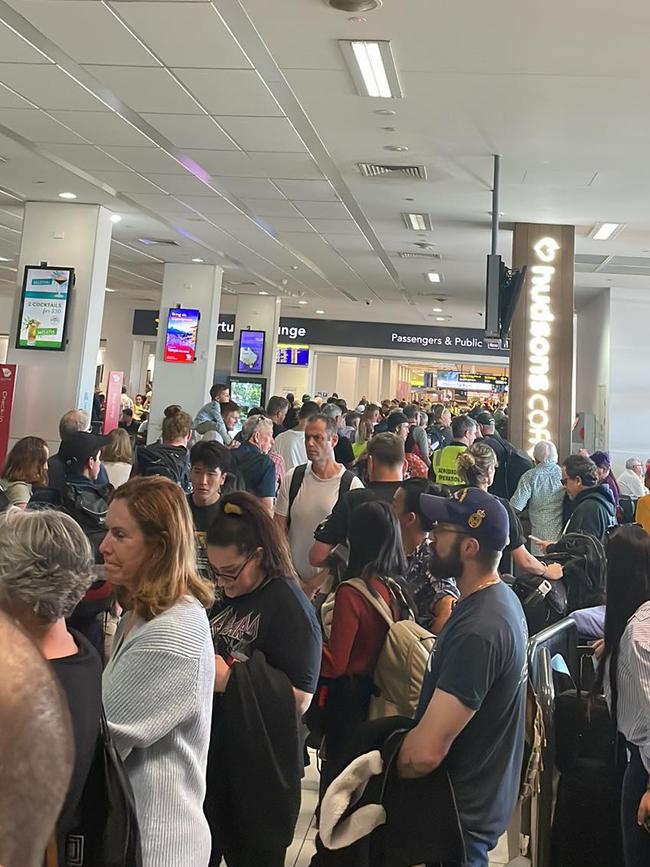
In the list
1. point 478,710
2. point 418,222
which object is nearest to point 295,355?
point 418,222

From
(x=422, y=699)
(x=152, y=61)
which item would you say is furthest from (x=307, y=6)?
(x=422, y=699)

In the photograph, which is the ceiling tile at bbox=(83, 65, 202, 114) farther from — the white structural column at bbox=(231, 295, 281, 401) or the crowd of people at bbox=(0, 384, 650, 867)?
the white structural column at bbox=(231, 295, 281, 401)

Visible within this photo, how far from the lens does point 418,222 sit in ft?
35.4

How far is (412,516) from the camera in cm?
362

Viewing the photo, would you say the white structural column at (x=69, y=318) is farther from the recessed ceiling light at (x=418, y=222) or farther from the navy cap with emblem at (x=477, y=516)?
the navy cap with emblem at (x=477, y=516)

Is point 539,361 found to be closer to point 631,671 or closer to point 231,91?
point 231,91

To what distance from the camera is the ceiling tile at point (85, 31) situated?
520 cm

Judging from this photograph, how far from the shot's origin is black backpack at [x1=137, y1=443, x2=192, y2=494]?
17.8 feet

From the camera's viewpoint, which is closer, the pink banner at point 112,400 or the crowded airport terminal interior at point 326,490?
the crowded airport terminal interior at point 326,490

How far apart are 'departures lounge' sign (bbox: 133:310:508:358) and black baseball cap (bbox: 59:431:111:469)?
17.3m

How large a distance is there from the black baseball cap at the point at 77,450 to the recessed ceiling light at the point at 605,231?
7921mm

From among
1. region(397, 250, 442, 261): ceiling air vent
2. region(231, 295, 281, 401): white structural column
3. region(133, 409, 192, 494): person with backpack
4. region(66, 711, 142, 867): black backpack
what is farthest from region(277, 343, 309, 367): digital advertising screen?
region(66, 711, 142, 867): black backpack

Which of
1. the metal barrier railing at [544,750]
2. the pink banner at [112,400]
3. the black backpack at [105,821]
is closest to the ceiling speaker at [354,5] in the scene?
the metal barrier railing at [544,750]

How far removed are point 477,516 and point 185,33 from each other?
4.27 meters
